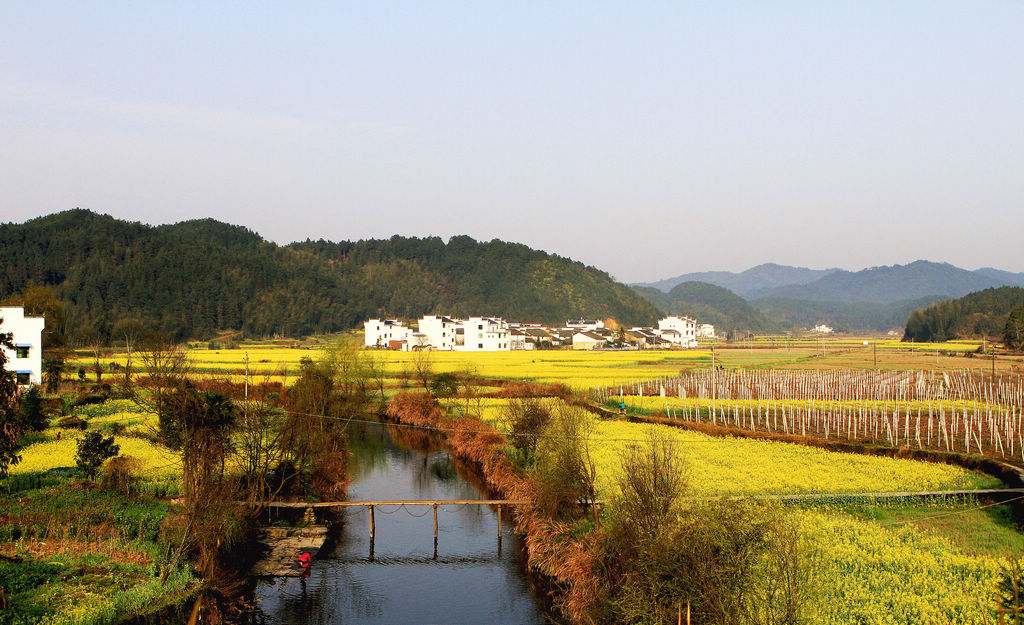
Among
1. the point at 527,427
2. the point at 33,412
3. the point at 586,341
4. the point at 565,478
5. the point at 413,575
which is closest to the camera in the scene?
the point at 565,478

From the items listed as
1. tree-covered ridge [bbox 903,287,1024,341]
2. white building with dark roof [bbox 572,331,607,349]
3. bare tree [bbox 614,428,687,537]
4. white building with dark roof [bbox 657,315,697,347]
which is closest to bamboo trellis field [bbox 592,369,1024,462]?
bare tree [bbox 614,428,687,537]

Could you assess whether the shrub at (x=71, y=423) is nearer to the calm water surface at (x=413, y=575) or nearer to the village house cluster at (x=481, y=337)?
the calm water surface at (x=413, y=575)

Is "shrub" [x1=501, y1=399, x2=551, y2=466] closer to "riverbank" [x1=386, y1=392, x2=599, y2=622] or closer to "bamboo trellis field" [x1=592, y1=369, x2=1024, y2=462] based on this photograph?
"riverbank" [x1=386, y1=392, x2=599, y2=622]

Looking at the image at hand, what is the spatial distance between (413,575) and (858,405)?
34.2m

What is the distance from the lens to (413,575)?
21531 mm

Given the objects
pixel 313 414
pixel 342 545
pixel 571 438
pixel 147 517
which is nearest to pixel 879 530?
pixel 571 438

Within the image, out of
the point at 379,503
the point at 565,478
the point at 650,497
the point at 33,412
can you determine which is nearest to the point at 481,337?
the point at 33,412

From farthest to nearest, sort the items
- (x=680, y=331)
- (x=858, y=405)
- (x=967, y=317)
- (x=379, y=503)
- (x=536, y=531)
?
(x=680, y=331) → (x=967, y=317) → (x=858, y=405) → (x=379, y=503) → (x=536, y=531)

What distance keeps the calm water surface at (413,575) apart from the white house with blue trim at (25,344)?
28.2 meters

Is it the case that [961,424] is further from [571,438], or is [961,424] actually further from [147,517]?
[147,517]

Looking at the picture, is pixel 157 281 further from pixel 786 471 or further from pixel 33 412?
pixel 786 471

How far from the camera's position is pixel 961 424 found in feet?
130

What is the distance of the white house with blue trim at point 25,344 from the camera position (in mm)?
46156

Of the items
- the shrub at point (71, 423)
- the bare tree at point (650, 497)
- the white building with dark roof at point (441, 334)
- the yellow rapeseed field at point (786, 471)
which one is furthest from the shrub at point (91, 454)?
the white building with dark roof at point (441, 334)
